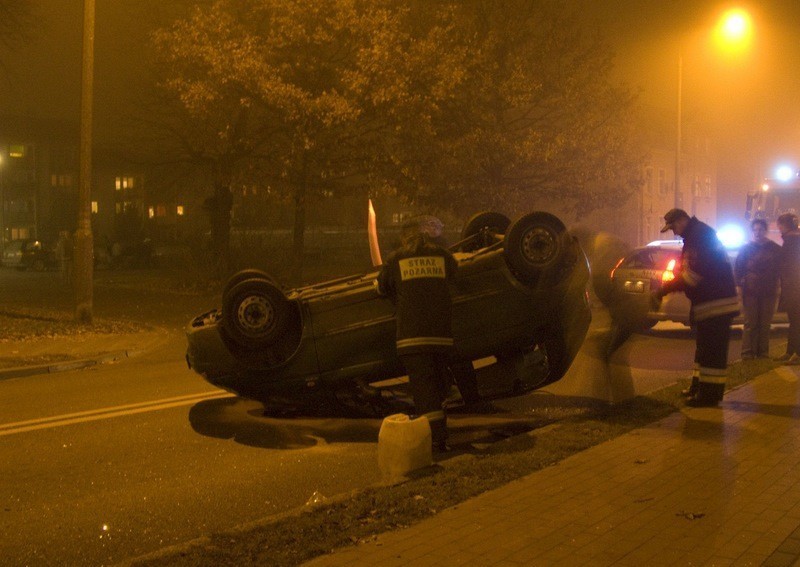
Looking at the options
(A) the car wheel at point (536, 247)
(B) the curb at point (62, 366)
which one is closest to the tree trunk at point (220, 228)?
(B) the curb at point (62, 366)

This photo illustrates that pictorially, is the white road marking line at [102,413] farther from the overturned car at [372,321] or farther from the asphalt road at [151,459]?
the overturned car at [372,321]

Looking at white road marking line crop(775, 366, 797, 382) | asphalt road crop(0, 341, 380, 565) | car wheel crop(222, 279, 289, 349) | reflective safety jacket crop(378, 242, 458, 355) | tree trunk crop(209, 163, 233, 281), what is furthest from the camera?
tree trunk crop(209, 163, 233, 281)

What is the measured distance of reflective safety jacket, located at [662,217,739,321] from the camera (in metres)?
8.96

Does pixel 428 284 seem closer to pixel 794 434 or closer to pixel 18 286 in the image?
pixel 794 434

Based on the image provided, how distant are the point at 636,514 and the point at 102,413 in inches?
226

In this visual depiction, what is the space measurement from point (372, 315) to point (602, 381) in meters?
3.26

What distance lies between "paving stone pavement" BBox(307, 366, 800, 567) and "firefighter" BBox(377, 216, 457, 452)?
108 cm

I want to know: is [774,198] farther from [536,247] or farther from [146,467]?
[146,467]

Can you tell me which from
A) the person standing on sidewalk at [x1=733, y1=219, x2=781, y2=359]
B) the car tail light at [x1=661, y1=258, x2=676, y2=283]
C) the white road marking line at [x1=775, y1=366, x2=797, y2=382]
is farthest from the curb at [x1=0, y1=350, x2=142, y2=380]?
the white road marking line at [x1=775, y1=366, x2=797, y2=382]

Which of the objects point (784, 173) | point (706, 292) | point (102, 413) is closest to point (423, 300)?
point (706, 292)

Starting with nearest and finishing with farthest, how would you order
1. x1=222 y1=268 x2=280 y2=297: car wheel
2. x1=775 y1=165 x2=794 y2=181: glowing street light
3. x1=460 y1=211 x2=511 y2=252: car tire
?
1. x1=222 y1=268 x2=280 y2=297: car wheel
2. x1=460 y1=211 x2=511 y2=252: car tire
3. x1=775 y1=165 x2=794 y2=181: glowing street light

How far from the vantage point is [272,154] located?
26266mm

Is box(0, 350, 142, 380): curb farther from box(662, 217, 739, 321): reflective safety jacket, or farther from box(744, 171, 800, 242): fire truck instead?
box(744, 171, 800, 242): fire truck

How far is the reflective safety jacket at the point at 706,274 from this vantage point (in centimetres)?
896
